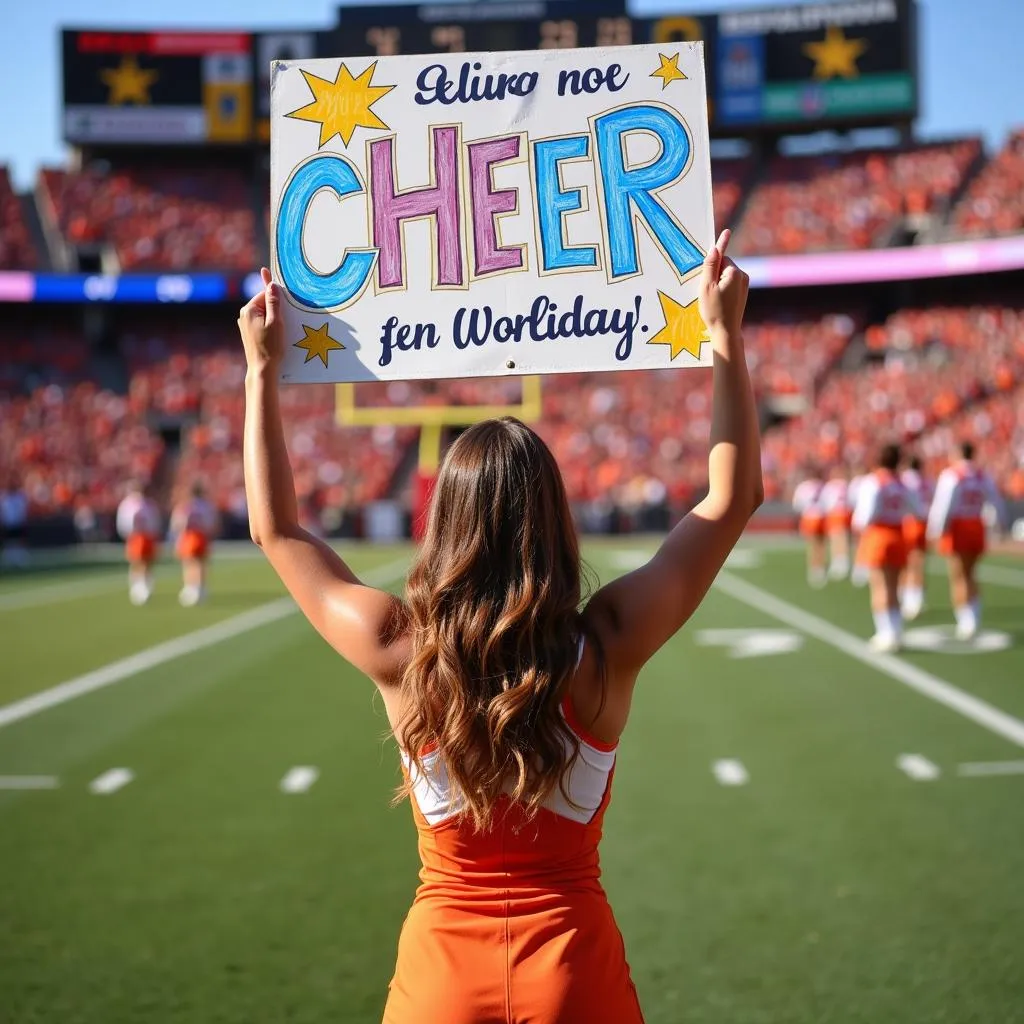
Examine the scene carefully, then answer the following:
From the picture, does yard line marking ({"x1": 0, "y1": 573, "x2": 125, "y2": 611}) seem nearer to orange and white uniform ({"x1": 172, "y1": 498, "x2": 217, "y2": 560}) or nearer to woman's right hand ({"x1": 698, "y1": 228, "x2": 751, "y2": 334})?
orange and white uniform ({"x1": 172, "y1": 498, "x2": 217, "y2": 560})

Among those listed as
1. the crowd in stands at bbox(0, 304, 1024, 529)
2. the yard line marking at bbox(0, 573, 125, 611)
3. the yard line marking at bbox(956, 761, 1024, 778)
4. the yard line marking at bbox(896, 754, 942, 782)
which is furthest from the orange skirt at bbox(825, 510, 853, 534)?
the yard line marking at bbox(956, 761, 1024, 778)

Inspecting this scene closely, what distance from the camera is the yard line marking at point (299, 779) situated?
21.8ft

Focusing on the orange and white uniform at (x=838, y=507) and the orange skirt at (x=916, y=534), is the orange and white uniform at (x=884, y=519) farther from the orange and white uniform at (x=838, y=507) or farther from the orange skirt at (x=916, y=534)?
the orange and white uniform at (x=838, y=507)

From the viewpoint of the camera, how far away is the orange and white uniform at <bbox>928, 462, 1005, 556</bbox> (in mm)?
12172

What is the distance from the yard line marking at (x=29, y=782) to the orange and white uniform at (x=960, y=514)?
28.2ft

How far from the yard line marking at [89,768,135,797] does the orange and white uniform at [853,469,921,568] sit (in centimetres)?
696

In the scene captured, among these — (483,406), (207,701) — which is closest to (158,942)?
(207,701)

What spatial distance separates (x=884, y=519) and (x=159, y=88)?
122 ft

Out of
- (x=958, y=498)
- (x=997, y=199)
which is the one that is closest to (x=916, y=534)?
(x=958, y=498)

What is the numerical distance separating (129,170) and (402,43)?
10.7m

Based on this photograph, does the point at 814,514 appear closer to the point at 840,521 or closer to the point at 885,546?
the point at 840,521

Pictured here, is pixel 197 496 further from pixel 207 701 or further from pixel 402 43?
pixel 402 43

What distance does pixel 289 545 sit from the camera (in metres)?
2.17

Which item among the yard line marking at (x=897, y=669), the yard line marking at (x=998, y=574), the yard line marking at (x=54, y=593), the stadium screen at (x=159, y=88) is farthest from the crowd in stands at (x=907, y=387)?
the stadium screen at (x=159, y=88)
